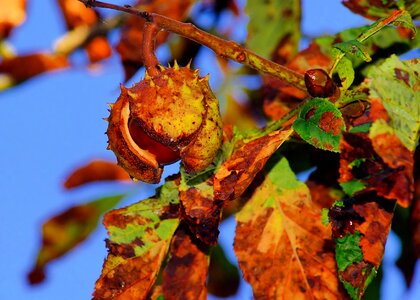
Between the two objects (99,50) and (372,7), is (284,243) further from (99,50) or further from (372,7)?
(99,50)

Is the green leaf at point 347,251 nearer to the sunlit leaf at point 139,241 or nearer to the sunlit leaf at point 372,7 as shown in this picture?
the sunlit leaf at point 139,241

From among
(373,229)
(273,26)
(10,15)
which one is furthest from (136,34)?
(373,229)

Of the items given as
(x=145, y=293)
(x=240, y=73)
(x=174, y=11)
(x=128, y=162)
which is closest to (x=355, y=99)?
(x=128, y=162)

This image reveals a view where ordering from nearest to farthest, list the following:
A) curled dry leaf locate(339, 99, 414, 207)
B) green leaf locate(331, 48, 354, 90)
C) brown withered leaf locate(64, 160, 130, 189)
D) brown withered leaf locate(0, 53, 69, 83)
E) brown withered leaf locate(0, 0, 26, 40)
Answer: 1. curled dry leaf locate(339, 99, 414, 207)
2. green leaf locate(331, 48, 354, 90)
3. brown withered leaf locate(0, 53, 69, 83)
4. brown withered leaf locate(0, 0, 26, 40)
5. brown withered leaf locate(64, 160, 130, 189)

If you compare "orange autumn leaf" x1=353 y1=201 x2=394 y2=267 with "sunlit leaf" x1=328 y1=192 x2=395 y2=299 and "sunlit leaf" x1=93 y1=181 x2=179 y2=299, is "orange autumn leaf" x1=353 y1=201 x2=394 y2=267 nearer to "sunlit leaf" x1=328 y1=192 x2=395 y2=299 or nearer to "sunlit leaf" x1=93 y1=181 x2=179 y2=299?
"sunlit leaf" x1=328 y1=192 x2=395 y2=299

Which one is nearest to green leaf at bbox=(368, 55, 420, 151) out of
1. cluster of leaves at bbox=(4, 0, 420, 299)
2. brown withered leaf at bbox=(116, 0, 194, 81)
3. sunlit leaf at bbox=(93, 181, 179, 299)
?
cluster of leaves at bbox=(4, 0, 420, 299)

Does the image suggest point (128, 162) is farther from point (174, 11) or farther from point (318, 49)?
point (174, 11)

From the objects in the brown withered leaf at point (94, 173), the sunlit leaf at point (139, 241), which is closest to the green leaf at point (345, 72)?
the sunlit leaf at point (139, 241)
